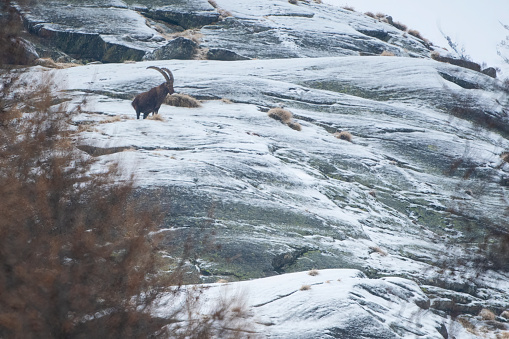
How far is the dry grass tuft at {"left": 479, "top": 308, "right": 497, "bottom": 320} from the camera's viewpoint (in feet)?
37.3

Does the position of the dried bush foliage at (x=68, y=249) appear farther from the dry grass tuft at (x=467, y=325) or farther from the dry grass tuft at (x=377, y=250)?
the dry grass tuft at (x=467, y=325)

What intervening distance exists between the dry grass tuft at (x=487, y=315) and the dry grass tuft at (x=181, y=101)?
12.6 metres

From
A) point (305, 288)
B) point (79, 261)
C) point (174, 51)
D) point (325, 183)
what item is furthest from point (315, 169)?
point (174, 51)

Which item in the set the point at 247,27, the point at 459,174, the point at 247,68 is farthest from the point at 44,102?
the point at 247,27

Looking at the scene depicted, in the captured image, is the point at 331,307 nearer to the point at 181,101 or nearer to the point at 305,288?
the point at 305,288

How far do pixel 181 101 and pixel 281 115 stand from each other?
12.4 ft

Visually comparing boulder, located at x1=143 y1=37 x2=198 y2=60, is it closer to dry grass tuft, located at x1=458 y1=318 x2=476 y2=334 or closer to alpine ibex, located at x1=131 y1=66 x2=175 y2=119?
alpine ibex, located at x1=131 y1=66 x2=175 y2=119

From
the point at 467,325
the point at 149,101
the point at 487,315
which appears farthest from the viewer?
the point at 149,101

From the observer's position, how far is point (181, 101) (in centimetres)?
2086

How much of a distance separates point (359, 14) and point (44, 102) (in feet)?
111

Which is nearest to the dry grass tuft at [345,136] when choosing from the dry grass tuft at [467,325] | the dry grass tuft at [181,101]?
the dry grass tuft at [181,101]

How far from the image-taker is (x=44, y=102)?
39.8 feet

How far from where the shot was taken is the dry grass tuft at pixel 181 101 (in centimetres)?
2073

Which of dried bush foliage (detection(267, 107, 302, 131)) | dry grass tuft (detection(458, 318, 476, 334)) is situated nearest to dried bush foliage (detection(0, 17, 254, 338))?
dry grass tuft (detection(458, 318, 476, 334))
